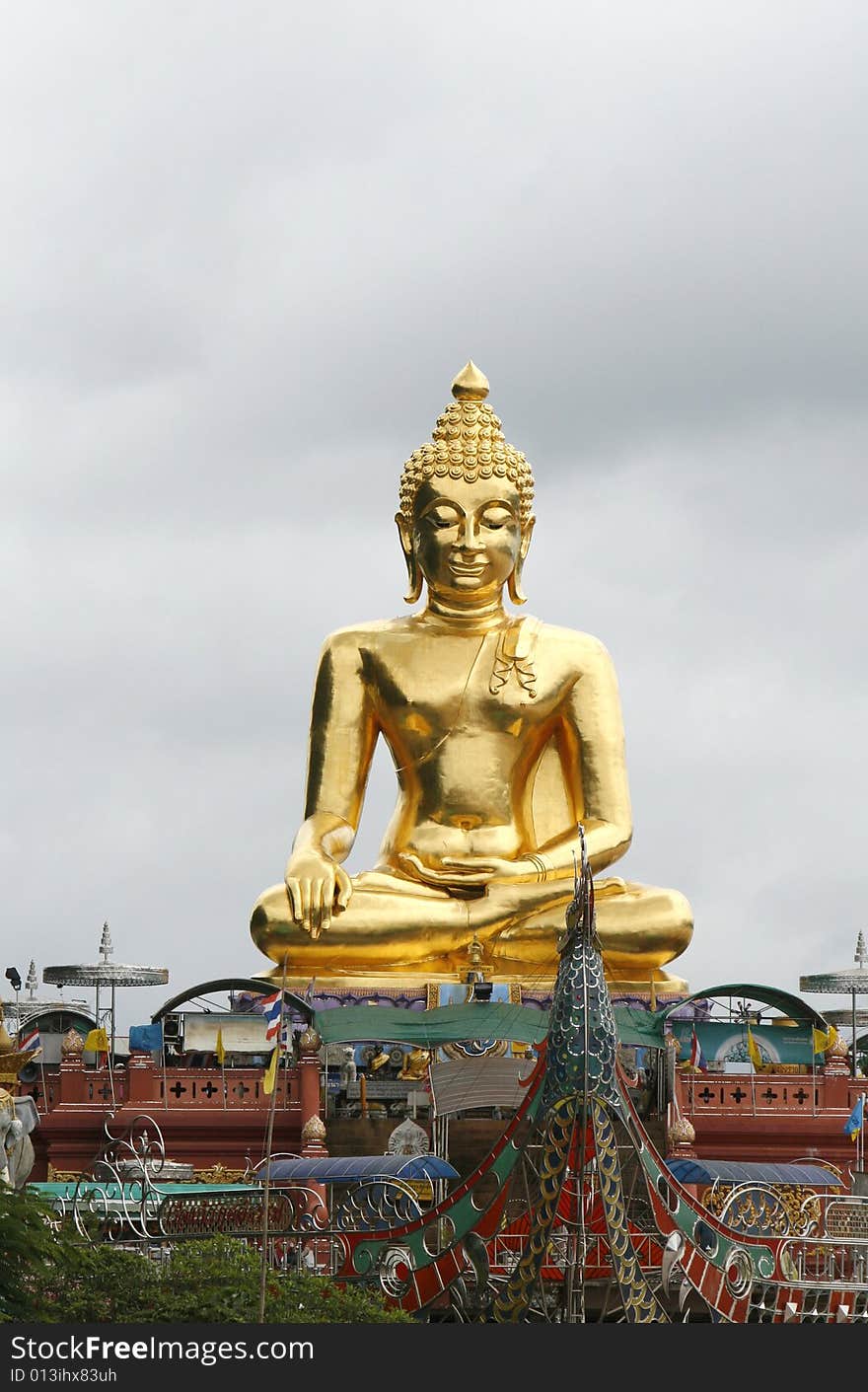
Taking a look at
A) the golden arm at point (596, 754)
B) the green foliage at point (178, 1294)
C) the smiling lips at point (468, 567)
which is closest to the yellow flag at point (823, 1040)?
the golden arm at point (596, 754)

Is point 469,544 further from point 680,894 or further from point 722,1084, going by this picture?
point 722,1084

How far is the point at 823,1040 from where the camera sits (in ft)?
80.0

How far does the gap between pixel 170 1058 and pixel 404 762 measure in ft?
11.1

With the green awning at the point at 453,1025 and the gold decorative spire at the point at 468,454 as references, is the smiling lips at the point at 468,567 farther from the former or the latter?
the green awning at the point at 453,1025

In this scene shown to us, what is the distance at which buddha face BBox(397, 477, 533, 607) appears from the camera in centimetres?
2602

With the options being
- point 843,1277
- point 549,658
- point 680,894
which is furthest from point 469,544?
point 843,1277

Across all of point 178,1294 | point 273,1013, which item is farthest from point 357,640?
point 178,1294

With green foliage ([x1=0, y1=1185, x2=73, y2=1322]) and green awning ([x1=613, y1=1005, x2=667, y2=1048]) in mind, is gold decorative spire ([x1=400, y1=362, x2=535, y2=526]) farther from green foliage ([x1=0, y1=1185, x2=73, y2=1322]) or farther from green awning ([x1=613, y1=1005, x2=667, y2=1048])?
green foliage ([x1=0, y1=1185, x2=73, y2=1322])

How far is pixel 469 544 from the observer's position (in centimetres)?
2591

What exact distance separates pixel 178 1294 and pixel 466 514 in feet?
35.8

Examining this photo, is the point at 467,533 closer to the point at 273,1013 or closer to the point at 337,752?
the point at 337,752

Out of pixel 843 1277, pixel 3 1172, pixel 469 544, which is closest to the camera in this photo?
pixel 3 1172

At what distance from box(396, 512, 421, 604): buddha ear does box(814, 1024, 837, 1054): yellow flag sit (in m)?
5.29

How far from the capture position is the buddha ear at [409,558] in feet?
87.2
